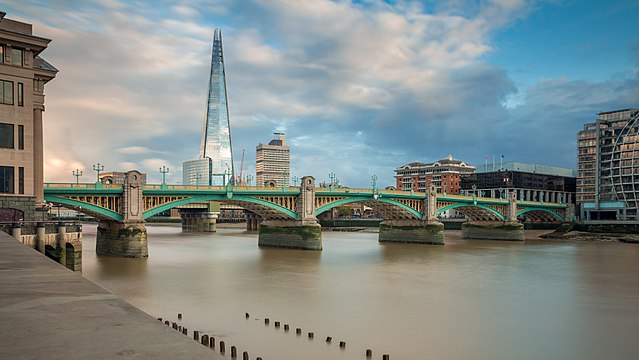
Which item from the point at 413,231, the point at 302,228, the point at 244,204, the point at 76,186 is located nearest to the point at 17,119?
the point at 76,186

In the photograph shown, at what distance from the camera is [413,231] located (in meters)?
76.9

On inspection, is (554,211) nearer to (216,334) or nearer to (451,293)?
(451,293)

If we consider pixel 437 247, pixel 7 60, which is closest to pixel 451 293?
pixel 7 60

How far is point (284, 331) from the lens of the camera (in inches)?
808

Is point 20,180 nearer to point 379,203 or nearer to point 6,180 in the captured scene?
point 6,180

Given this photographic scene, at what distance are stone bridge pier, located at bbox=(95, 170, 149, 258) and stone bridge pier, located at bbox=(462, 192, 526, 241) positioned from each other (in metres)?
60.9

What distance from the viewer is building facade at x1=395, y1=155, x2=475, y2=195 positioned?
166 meters

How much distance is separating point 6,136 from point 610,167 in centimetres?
10762

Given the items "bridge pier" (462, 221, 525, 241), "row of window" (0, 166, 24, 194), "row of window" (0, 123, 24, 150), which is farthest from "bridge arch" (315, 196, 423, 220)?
"row of window" (0, 123, 24, 150)

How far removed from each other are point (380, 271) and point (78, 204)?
83.2ft

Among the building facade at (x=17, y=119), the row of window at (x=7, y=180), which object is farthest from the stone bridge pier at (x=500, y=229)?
the row of window at (x=7, y=180)

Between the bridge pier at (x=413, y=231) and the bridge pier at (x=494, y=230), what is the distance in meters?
19.5

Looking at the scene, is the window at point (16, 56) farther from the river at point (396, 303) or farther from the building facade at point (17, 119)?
the river at point (396, 303)

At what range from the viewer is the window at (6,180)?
32.5 metres
